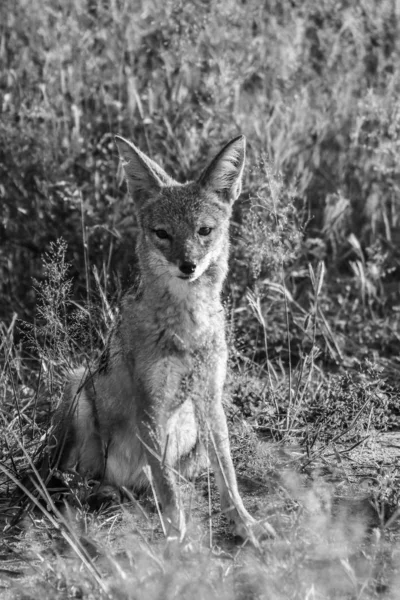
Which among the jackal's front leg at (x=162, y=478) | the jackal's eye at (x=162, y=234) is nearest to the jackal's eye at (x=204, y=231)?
the jackal's eye at (x=162, y=234)

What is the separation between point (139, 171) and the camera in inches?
173

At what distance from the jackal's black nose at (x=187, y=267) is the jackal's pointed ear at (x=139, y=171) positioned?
0.59 m

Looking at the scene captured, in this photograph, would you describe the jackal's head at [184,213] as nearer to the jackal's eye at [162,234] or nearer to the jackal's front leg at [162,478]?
the jackal's eye at [162,234]

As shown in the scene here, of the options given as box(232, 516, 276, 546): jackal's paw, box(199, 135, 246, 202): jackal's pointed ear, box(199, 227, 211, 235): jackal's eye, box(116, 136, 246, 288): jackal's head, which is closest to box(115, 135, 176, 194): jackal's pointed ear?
box(116, 136, 246, 288): jackal's head

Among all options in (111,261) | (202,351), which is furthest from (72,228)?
(202,351)

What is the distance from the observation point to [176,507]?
3826 millimetres

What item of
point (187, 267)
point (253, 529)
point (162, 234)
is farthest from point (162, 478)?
point (162, 234)

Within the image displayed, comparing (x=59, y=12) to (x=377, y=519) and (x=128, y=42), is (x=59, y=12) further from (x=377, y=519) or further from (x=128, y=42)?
(x=377, y=519)

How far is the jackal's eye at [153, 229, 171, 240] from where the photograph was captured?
4.25 m

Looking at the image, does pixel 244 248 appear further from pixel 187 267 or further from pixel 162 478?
pixel 162 478

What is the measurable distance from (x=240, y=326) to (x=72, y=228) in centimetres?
133

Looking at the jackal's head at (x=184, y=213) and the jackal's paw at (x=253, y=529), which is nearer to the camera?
the jackal's paw at (x=253, y=529)

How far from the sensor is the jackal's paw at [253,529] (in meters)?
3.74

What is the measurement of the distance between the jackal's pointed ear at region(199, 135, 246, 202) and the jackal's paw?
5.40ft
